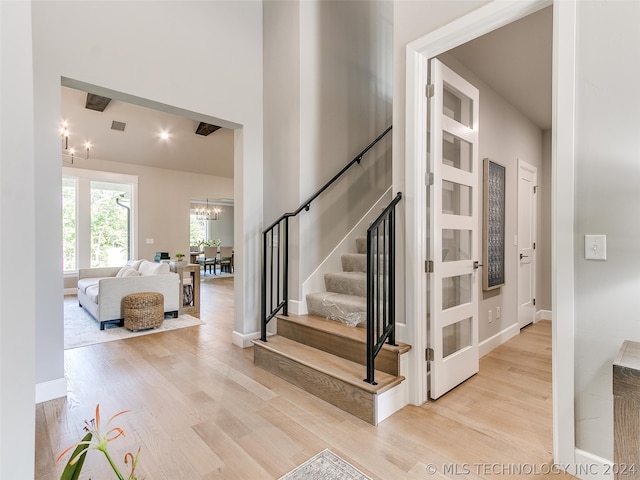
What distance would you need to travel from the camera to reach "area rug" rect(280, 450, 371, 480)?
5.32 feet

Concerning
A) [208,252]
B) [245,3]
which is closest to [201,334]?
[245,3]

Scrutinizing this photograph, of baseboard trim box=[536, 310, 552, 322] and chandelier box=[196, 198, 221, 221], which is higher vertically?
chandelier box=[196, 198, 221, 221]

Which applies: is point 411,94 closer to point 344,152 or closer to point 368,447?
point 344,152

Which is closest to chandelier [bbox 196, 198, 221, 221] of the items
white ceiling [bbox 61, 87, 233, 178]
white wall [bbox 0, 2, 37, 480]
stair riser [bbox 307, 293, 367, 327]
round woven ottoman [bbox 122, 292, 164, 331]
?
white ceiling [bbox 61, 87, 233, 178]

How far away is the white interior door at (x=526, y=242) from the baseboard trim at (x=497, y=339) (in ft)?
0.84

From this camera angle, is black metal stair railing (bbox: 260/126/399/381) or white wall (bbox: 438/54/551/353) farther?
white wall (bbox: 438/54/551/353)

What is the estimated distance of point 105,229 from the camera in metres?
7.62

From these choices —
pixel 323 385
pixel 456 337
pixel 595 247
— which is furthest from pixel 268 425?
pixel 595 247

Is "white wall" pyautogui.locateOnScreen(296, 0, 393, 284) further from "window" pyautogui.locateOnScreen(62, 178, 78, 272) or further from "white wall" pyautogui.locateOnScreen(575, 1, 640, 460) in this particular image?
"window" pyautogui.locateOnScreen(62, 178, 78, 272)

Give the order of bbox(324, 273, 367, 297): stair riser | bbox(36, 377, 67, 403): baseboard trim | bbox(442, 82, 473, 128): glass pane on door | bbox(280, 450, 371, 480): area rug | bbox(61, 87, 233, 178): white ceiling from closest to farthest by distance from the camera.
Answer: bbox(280, 450, 371, 480): area rug < bbox(36, 377, 67, 403): baseboard trim < bbox(442, 82, 473, 128): glass pane on door < bbox(324, 273, 367, 297): stair riser < bbox(61, 87, 233, 178): white ceiling

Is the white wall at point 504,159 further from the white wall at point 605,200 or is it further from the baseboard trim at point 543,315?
the white wall at point 605,200

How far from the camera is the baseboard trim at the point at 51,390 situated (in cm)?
243

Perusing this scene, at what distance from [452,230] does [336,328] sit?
1.23 m

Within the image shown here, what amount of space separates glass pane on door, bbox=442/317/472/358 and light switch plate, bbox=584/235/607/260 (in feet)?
3.68
